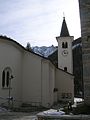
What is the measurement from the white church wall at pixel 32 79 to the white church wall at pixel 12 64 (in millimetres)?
660

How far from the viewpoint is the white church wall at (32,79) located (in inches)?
1004

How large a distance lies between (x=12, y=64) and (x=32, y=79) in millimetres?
2824

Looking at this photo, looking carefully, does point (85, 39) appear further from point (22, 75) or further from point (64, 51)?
point (64, 51)

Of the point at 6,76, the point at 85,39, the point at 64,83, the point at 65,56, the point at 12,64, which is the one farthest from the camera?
the point at 65,56

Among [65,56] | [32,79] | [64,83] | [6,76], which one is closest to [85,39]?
[6,76]

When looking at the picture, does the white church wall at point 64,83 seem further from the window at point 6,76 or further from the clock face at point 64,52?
the window at point 6,76

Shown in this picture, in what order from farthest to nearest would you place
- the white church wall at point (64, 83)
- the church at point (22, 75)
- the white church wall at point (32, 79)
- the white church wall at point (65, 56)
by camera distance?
the white church wall at point (65, 56) < the white church wall at point (64, 83) < the white church wall at point (32, 79) < the church at point (22, 75)

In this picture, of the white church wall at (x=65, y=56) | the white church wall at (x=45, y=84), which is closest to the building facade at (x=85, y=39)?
the white church wall at (x=45, y=84)

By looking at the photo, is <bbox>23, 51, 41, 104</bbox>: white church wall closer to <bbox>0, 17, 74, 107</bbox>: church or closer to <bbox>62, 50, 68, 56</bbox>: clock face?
<bbox>0, 17, 74, 107</bbox>: church

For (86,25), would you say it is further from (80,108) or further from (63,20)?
(63,20)

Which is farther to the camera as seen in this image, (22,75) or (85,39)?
(22,75)

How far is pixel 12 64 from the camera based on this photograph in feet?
79.4

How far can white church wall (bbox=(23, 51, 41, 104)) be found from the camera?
25.5 m

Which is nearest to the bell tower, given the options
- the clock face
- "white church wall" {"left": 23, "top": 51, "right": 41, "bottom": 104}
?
the clock face
